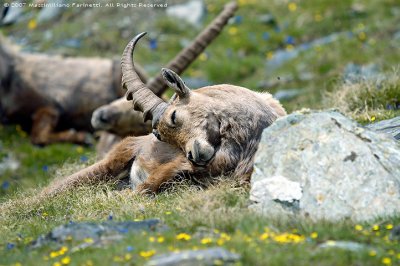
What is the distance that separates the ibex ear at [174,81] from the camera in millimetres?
8773

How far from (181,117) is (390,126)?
2212 millimetres

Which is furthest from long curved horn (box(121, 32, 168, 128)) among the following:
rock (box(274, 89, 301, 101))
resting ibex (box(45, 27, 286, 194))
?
rock (box(274, 89, 301, 101))

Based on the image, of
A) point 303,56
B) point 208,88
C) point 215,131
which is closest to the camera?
point 215,131

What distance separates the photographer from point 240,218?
6781mm

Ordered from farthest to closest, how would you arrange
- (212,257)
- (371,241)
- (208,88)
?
(208,88) < (371,241) < (212,257)

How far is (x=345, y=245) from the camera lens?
5.99 metres

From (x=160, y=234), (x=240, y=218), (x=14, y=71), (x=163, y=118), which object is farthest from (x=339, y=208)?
(x=14, y=71)

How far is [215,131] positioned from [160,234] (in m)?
2.07

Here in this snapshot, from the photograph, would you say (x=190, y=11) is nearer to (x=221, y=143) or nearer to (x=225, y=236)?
(x=221, y=143)

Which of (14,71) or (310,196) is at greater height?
(310,196)

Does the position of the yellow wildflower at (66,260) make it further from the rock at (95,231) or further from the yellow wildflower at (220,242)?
the yellow wildflower at (220,242)

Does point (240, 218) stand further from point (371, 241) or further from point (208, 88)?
point (208, 88)

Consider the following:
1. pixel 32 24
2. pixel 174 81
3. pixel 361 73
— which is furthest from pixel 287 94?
pixel 32 24

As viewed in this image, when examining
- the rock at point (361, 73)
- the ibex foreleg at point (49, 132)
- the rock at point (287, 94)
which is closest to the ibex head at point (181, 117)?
the rock at point (361, 73)
